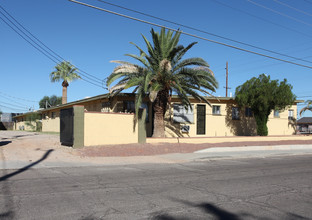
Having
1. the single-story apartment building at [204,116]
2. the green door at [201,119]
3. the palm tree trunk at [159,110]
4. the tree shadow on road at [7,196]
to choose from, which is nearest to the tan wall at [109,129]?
the palm tree trunk at [159,110]

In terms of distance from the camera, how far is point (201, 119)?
2614 cm

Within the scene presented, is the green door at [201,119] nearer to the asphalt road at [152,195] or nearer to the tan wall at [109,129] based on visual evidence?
the tan wall at [109,129]

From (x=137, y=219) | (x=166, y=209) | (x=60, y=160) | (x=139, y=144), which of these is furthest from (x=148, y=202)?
(x=139, y=144)

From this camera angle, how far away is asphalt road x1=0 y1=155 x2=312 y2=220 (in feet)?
18.9

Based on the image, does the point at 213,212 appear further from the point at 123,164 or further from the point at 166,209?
the point at 123,164

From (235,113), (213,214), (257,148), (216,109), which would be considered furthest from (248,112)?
(213,214)

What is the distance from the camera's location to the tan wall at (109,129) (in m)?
17.4

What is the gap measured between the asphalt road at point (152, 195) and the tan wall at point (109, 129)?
6528 mm

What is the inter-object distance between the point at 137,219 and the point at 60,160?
9342 millimetres

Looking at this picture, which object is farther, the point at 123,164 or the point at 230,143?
the point at 230,143

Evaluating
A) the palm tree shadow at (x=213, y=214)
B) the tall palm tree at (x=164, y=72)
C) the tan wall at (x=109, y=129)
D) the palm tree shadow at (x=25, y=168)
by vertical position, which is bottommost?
the palm tree shadow at (x=25, y=168)

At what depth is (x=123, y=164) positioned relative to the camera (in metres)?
13.4

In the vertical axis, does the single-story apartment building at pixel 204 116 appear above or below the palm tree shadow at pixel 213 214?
above

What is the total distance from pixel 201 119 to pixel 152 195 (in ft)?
63.5
